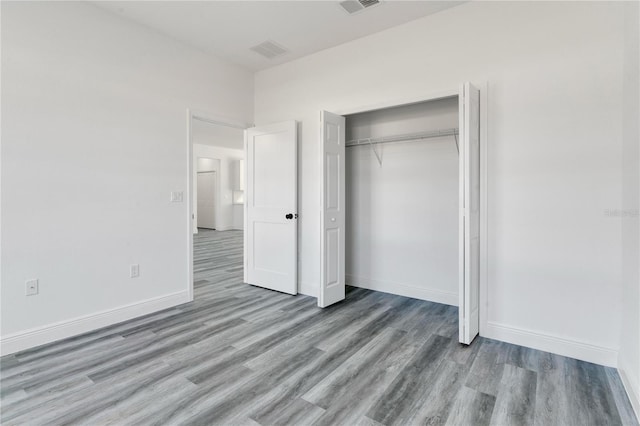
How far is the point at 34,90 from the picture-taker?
8.74ft

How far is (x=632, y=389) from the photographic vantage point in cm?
196

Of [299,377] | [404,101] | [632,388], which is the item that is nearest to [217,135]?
[404,101]

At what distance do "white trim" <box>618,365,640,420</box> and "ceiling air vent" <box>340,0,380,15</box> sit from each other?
3.41m

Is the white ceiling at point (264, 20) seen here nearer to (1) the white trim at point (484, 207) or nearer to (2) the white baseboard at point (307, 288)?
(1) the white trim at point (484, 207)

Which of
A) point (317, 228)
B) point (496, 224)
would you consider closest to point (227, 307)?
point (317, 228)

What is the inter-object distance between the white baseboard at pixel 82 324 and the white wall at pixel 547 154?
10.7ft

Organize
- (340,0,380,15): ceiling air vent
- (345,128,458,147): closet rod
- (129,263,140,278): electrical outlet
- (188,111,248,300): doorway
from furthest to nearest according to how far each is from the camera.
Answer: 1. (188,111,248,300): doorway
2. (345,128,458,147): closet rod
3. (129,263,140,278): electrical outlet
4. (340,0,380,15): ceiling air vent

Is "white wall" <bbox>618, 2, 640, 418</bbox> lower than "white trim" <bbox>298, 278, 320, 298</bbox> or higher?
higher

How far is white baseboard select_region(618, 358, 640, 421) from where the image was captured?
1852 mm

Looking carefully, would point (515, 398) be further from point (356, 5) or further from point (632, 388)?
point (356, 5)

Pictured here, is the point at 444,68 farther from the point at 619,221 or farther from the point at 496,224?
the point at 619,221

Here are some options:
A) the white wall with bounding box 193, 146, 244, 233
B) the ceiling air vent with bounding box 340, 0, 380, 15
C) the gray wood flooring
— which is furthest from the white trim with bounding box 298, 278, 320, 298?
the white wall with bounding box 193, 146, 244, 233

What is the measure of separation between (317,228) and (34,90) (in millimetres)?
2951

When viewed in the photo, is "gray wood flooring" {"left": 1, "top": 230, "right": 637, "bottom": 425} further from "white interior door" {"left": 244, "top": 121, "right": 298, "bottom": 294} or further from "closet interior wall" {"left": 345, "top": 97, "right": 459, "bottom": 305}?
"white interior door" {"left": 244, "top": 121, "right": 298, "bottom": 294}
